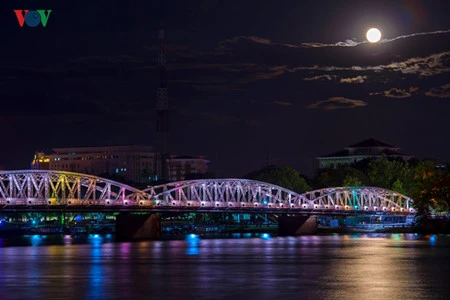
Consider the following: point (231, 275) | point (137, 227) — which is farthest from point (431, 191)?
point (231, 275)

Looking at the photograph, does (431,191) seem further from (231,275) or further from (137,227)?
(231,275)

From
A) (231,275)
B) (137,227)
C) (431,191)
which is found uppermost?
(431,191)

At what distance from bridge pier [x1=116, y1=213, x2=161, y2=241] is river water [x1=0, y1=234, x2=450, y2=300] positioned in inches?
2356

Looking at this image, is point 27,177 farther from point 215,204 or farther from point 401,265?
point 401,265

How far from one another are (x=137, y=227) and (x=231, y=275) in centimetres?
9710

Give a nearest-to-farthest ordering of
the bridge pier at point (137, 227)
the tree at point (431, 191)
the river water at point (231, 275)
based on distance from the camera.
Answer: the river water at point (231, 275)
the tree at point (431, 191)
the bridge pier at point (137, 227)

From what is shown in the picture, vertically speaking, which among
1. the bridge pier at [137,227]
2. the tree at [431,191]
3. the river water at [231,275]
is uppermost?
the tree at [431,191]

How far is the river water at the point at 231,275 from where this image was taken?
60125 mm

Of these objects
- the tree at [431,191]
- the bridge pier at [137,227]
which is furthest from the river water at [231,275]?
the tree at [431,191]

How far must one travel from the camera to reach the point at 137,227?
170 meters

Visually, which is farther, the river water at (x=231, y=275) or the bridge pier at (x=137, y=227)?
the bridge pier at (x=137, y=227)

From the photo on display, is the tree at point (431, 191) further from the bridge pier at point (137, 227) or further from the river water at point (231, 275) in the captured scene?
the river water at point (231, 275)

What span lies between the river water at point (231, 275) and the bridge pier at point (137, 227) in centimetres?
5985

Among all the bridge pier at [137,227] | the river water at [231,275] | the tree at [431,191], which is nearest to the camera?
the river water at [231,275]
